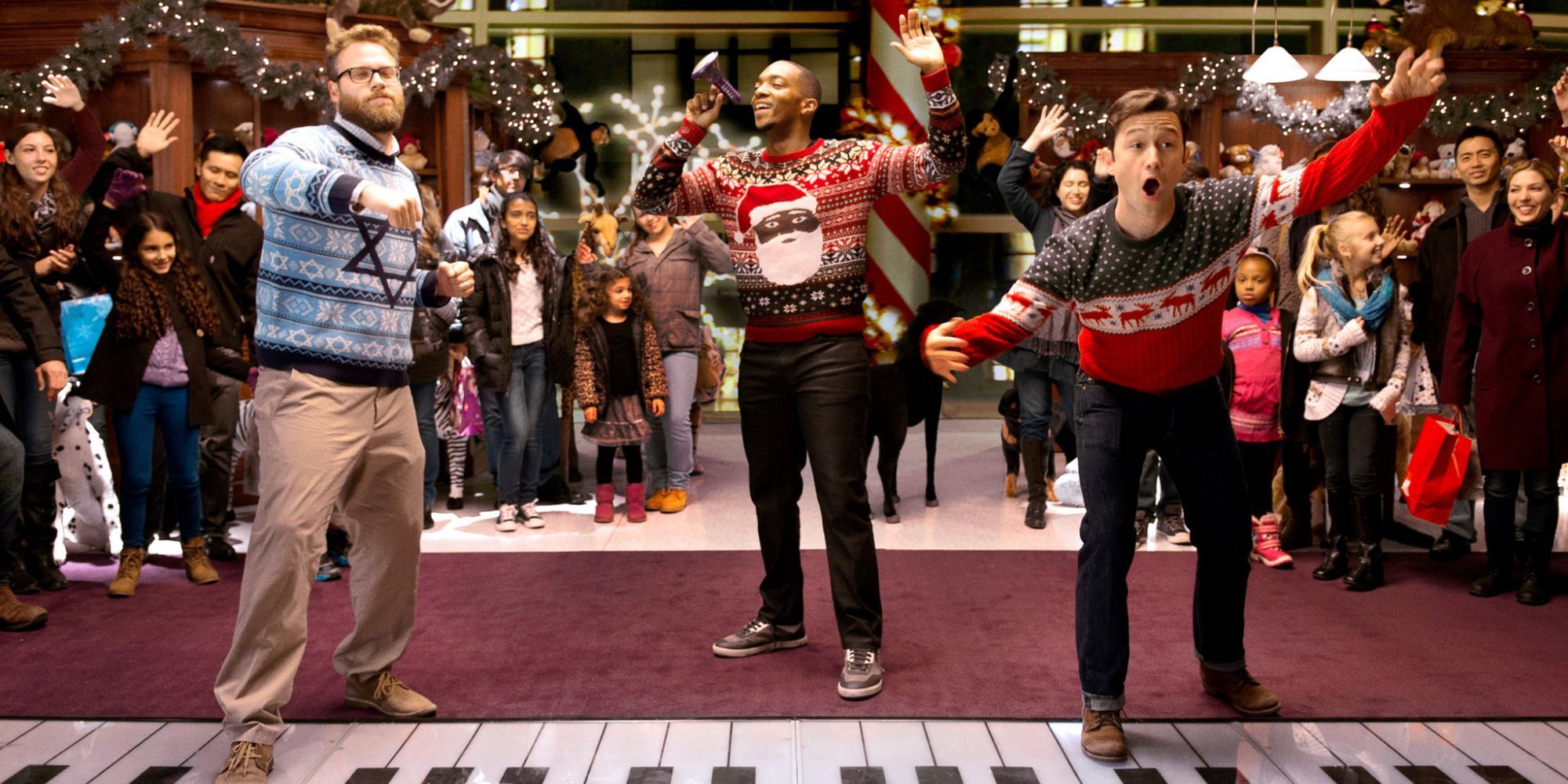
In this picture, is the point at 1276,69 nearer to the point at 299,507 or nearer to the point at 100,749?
the point at 299,507

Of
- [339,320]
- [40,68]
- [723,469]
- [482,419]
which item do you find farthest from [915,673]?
[40,68]

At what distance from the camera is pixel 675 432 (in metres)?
6.11

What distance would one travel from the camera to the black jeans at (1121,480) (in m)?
3.03

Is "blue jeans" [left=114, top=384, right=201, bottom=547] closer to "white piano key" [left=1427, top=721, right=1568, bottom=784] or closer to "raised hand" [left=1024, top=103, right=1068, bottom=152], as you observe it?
"raised hand" [left=1024, top=103, right=1068, bottom=152]

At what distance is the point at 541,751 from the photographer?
118 inches

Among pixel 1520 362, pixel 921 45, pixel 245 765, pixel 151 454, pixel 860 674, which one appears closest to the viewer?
pixel 245 765

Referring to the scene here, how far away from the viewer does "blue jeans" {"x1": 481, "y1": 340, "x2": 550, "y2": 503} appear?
5727mm

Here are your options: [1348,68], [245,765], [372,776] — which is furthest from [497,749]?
[1348,68]

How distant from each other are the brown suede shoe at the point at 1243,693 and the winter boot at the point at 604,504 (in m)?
3.10

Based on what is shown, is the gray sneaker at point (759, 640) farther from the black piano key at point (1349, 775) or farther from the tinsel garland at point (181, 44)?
the tinsel garland at point (181, 44)

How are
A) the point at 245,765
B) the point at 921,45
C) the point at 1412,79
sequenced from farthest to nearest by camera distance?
the point at 921,45 < the point at 245,765 < the point at 1412,79

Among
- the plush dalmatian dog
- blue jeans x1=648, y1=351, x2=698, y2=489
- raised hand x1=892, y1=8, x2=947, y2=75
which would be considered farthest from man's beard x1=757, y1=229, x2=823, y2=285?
the plush dalmatian dog

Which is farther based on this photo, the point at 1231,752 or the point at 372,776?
the point at 1231,752

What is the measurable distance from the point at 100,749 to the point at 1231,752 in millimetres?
2536
